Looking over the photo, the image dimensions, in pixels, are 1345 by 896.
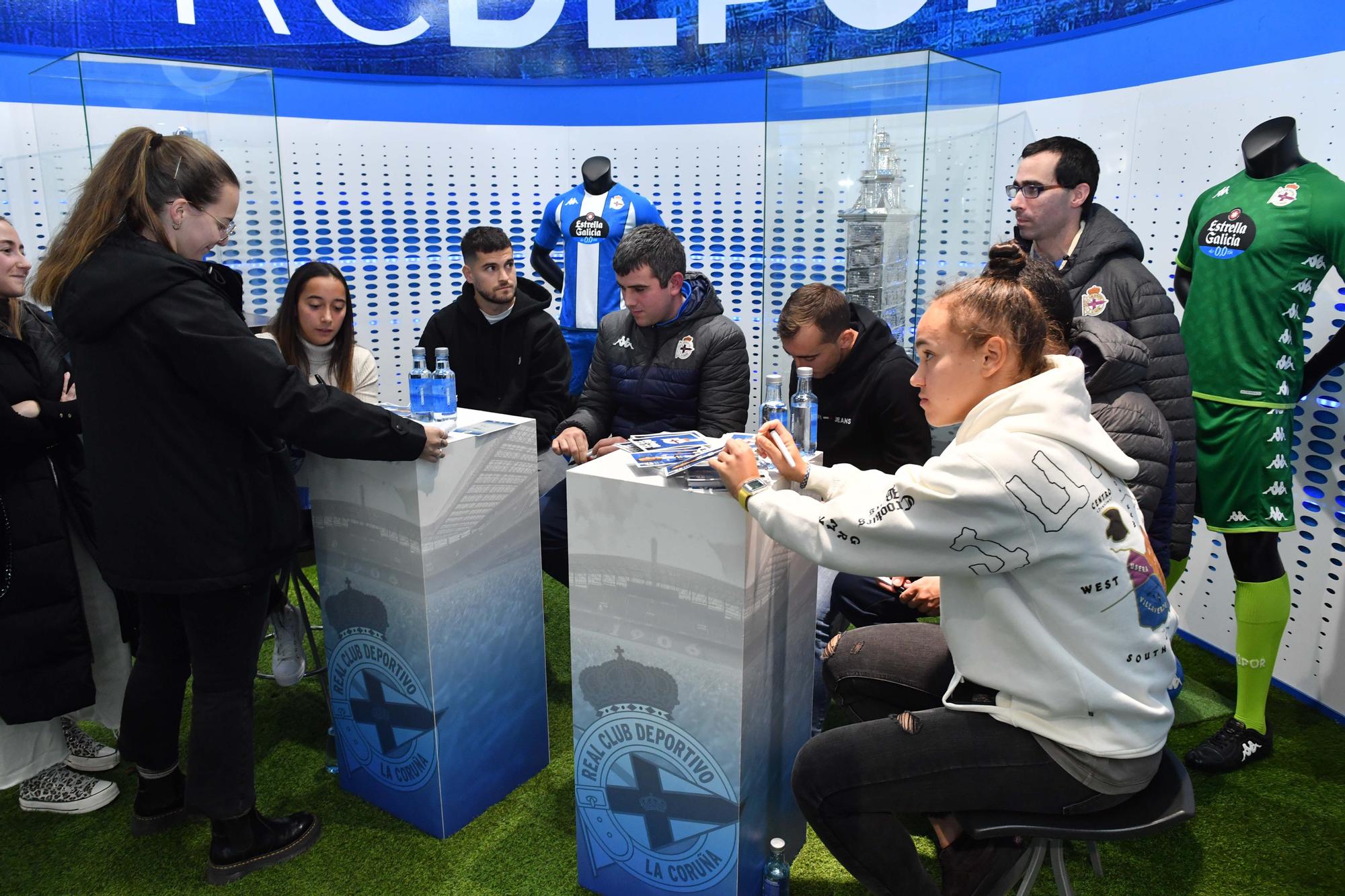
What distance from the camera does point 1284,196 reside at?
261 centimetres

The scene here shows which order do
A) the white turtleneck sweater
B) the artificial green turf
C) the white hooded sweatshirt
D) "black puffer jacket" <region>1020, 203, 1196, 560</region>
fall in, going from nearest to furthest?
the white hooded sweatshirt, the artificial green turf, "black puffer jacket" <region>1020, 203, 1196, 560</region>, the white turtleneck sweater

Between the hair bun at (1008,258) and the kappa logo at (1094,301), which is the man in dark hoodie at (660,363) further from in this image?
the kappa logo at (1094,301)

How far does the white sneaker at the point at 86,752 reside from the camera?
2666mm

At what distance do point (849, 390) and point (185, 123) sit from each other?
3.32 m

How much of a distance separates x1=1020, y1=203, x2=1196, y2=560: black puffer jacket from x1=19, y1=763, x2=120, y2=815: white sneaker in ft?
10.1

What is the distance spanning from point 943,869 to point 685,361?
1715mm

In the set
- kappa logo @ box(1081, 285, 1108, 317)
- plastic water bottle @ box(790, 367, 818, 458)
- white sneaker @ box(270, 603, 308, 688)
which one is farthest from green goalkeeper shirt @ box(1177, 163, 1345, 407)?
white sneaker @ box(270, 603, 308, 688)

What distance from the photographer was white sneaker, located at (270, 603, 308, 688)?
2.68 metres

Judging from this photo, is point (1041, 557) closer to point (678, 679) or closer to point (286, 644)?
point (678, 679)

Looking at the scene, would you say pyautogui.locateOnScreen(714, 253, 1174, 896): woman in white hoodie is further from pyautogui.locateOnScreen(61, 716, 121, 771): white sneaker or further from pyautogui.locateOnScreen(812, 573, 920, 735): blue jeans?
pyautogui.locateOnScreen(61, 716, 121, 771): white sneaker

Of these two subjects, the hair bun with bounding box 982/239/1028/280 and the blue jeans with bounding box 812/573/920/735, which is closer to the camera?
the hair bun with bounding box 982/239/1028/280

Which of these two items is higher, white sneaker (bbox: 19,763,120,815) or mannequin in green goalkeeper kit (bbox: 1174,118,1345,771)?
mannequin in green goalkeeper kit (bbox: 1174,118,1345,771)

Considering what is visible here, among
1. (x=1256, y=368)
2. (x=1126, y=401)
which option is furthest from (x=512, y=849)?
(x=1256, y=368)

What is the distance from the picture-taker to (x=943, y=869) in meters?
1.64
